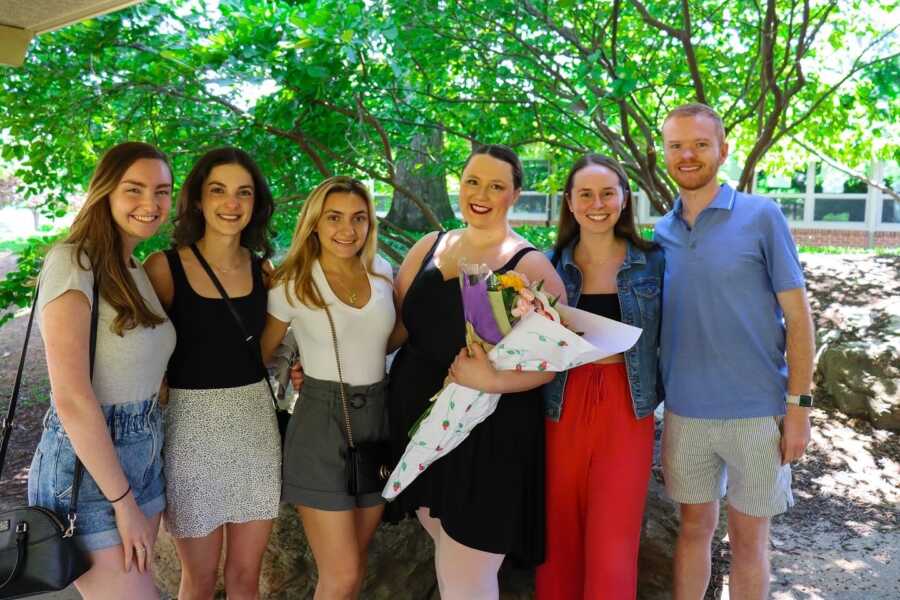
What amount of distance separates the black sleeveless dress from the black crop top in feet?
1.17

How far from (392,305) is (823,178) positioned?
1804 centimetres

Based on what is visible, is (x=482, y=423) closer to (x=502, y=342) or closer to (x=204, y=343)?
(x=502, y=342)

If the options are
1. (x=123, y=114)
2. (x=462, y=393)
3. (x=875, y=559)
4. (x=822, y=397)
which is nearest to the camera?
(x=462, y=393)

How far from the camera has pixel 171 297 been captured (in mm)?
2730

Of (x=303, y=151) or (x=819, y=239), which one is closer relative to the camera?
(x=303, y=151)

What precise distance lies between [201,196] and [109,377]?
85cm

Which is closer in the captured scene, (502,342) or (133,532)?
(133,532)

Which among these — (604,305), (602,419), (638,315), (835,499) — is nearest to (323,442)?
(602,419)

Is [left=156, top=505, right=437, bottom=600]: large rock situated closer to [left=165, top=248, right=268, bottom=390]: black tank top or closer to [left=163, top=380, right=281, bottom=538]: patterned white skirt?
[left=163, top=380, right=281, bottom=538]: patterned white skirt

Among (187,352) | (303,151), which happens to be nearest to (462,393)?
(187,352)

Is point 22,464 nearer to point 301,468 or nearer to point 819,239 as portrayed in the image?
point 301,468

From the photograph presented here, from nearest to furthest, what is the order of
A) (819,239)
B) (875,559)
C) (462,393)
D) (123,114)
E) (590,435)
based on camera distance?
(462,393) < (590,435) < (875,559) < (123,114) < (819,239)

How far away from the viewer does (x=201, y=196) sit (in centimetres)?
289

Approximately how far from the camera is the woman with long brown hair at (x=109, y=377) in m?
2.28
